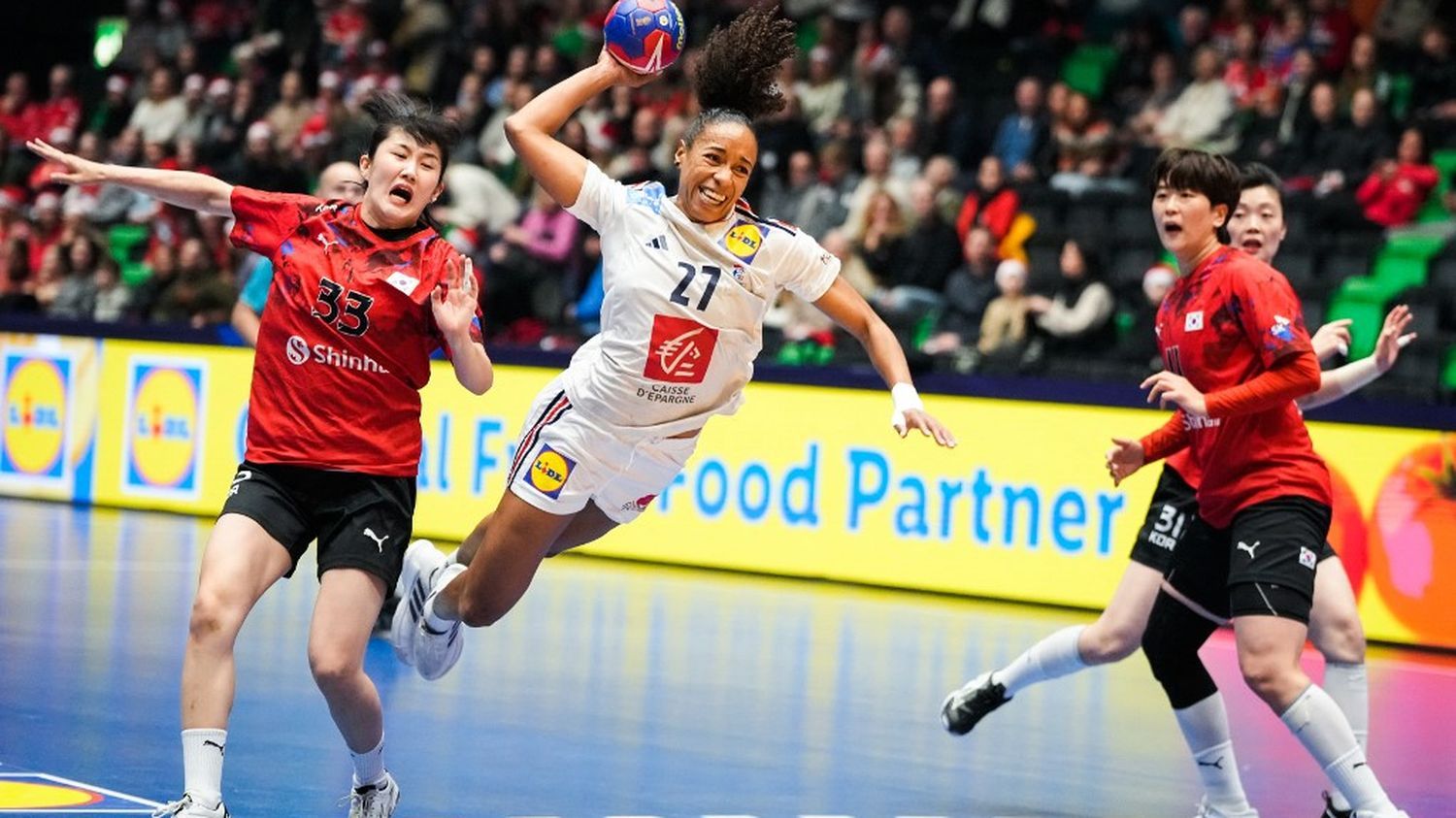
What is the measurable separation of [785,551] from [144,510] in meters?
5.45

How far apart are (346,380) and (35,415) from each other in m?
11.6

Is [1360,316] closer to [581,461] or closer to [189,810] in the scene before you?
[581,461]

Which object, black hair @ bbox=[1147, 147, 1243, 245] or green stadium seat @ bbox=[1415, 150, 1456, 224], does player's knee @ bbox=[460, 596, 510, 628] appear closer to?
black hair @ bbox=[1147, 147, 1243, 245]

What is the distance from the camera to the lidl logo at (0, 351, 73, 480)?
649 inches

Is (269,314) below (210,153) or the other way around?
below

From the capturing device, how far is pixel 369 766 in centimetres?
600

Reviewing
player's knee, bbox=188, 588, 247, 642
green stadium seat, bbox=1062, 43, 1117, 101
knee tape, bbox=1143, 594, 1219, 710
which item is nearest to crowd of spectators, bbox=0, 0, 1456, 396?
green stadium seat, bbox=1062, 43, 1117, 101

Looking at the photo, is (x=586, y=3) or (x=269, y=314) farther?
(x=586, y=3)

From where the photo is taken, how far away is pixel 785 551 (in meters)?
13.7

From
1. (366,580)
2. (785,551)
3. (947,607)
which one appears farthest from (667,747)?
(785,551)

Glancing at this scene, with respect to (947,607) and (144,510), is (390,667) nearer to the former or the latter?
(947,607)

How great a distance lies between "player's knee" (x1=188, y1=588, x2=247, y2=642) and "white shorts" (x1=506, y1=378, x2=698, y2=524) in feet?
4.18

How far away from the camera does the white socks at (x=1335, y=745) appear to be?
244 inches

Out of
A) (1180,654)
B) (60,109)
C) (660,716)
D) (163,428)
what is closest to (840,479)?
(660,716)
